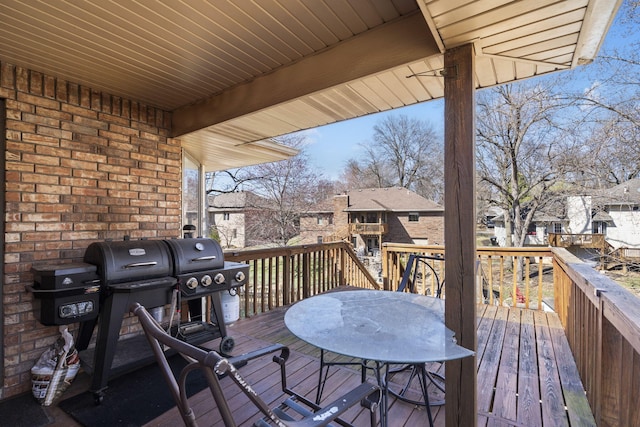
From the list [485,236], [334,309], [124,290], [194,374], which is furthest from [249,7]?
[485,236]

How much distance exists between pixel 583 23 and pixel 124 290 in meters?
3.23

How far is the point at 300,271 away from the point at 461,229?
359cm

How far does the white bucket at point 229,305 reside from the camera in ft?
10.2

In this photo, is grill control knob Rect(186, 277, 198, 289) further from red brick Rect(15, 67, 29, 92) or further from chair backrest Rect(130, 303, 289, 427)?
red brick Rect(15, 67, 29, 92)

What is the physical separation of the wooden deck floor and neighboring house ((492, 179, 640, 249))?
6.60 metres

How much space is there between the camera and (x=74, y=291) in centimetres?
212

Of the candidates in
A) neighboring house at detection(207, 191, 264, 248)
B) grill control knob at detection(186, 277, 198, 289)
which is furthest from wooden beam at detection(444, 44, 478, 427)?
neighboring house at detection(207, 191, 264, 248)

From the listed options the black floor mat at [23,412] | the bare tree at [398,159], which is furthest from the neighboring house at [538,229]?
the black floor mat at [23,412]

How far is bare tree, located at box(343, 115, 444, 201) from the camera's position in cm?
2093

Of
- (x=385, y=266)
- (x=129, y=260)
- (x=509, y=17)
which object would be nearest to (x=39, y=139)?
(x=129, y=260)

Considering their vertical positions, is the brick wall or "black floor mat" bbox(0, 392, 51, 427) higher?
the brick wall

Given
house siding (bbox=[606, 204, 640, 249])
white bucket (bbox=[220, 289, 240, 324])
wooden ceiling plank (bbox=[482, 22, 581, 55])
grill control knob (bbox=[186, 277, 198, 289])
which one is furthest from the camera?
house siding (bbox=[606, 204, 640, 249])

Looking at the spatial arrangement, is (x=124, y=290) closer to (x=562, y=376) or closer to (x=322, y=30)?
(x=322, y=30)

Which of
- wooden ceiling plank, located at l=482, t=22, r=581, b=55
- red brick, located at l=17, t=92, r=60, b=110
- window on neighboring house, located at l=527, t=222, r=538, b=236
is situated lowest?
window on neighboring house, located at l=527, t=222, r=538, b=236
